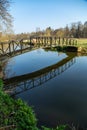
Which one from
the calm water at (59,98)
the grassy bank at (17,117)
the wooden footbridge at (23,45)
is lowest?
the calm water at (59,98)

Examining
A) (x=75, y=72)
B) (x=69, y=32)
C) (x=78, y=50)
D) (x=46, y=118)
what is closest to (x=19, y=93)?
(x=46, y=118)

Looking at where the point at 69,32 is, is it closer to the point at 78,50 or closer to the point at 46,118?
A: the point at 78,50

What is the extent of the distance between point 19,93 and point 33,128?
6.86 meters

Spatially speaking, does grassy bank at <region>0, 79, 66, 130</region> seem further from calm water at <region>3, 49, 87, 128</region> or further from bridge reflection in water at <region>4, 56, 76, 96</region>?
bridge reflection in water at <region>4, 56, 76, 96</region>

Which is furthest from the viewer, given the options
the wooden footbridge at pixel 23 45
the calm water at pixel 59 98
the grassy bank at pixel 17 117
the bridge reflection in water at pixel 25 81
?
the wooden footbridge at pixel 23 45

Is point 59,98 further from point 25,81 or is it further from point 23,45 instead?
point 23,45

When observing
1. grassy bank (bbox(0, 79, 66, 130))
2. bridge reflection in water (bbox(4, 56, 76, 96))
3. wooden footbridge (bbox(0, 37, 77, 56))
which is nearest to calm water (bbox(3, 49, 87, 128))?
bridge reflection in water (bbox(4, 56, 76, 96))

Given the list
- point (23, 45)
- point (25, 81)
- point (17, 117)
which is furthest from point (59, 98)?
point (23, 45)

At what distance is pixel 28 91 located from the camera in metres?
16.0

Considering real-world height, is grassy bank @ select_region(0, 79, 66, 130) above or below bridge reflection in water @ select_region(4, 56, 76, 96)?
above

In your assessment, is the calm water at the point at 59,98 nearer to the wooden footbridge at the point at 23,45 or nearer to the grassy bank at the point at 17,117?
the grassy bank at the point at 17,117

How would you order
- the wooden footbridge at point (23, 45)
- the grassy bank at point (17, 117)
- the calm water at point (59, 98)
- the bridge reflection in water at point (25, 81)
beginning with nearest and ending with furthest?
the grassy bank at point (17, 117) → the calm water at point (59, 98) → the bridge reflection in water at point (25, 81) → the wooden footbridge at point (23, 45)

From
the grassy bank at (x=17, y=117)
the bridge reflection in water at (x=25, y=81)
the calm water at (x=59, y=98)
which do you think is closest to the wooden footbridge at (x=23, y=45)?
the calm water at (x=59, y=98)

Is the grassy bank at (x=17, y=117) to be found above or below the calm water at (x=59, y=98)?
above
